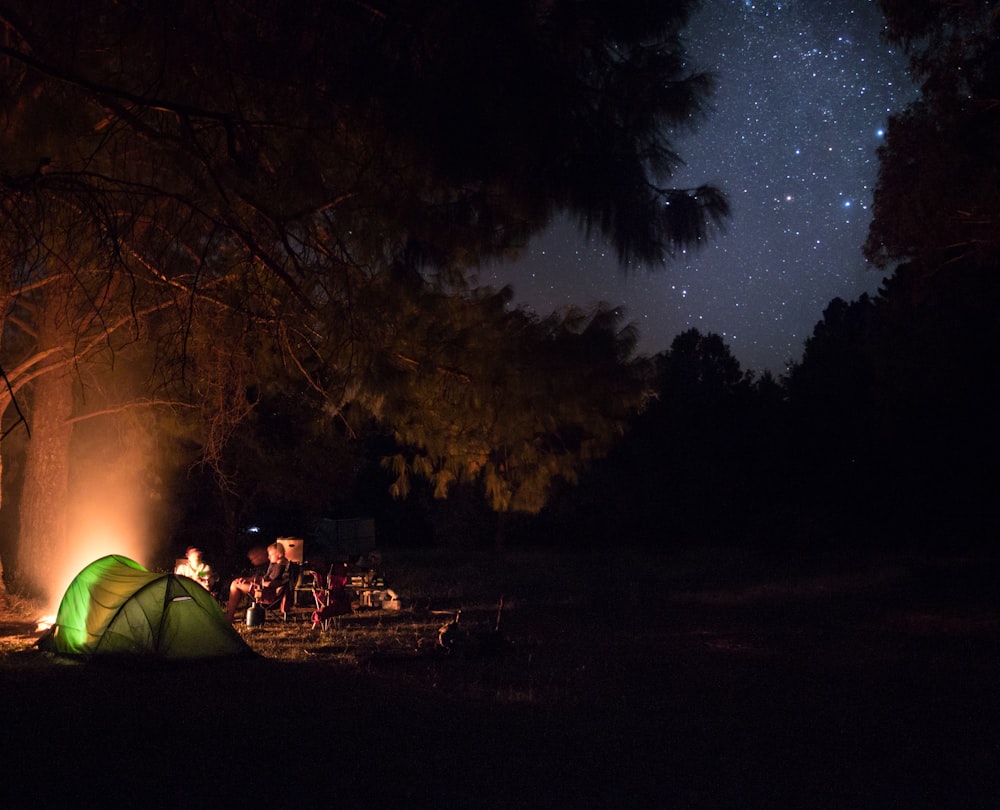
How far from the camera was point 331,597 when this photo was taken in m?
13.8

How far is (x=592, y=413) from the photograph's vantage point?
11555 mm

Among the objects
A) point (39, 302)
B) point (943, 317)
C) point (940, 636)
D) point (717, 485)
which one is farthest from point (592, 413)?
point (717, 485)

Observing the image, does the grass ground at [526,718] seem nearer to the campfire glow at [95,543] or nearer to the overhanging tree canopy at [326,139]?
the campfire glow at [95,543]

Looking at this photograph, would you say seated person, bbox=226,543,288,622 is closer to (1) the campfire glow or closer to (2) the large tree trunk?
(1) the campfire glow

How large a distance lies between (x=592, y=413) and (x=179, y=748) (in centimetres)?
652

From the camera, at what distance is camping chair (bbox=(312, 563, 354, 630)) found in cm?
1355

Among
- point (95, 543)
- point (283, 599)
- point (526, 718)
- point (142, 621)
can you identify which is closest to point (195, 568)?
point (283, 599)

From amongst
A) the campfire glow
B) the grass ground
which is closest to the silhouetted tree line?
the grass ground

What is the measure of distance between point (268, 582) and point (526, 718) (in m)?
8.05

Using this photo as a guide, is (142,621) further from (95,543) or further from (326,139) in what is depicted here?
(95,543)

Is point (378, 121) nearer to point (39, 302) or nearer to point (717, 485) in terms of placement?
point (39, 302)

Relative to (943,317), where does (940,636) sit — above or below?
below

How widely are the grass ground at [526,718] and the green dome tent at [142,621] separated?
0.30 metres

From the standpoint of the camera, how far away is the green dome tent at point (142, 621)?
988 cm
